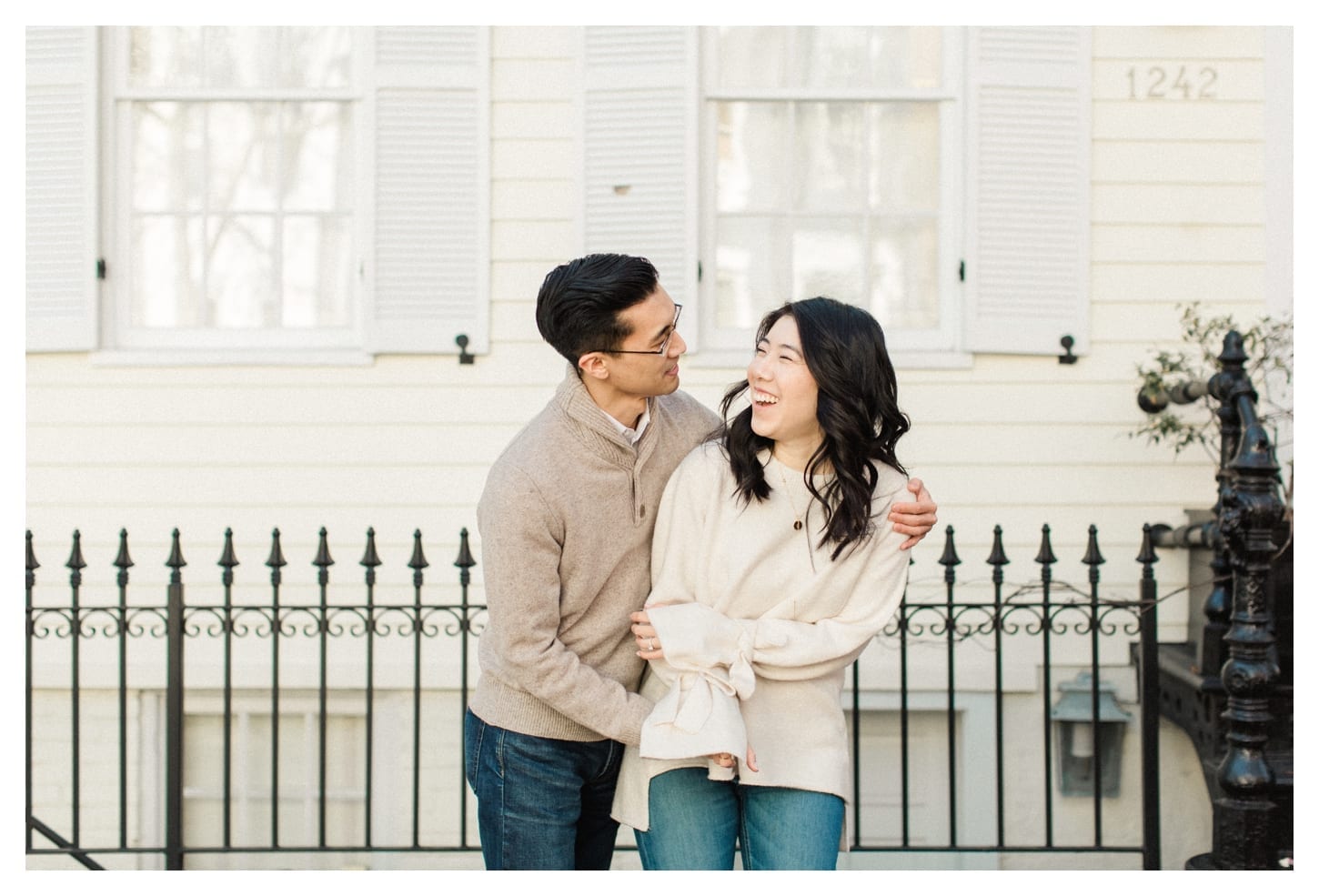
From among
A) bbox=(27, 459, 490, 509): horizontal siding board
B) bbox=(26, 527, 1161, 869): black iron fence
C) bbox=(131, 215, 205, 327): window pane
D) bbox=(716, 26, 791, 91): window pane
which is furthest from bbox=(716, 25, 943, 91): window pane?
bbox=(131, 215, 205, 327): window pane

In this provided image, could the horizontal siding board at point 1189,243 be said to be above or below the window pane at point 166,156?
below

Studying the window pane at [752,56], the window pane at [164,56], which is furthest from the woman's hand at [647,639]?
the window pane at [164,56]

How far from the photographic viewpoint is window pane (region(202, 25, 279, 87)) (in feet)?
18.7

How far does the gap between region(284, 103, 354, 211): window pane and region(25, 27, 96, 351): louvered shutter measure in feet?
2.71

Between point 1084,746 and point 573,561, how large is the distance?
3710 mm

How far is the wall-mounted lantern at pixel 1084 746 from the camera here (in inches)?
217

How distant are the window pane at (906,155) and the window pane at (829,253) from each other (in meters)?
0.19

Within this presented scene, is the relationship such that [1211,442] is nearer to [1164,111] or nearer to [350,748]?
[1164,111]

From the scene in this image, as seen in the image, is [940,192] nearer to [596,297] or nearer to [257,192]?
[257,192]

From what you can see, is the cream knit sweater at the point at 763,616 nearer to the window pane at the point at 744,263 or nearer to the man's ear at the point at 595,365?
the man's ear at the point at 595,365

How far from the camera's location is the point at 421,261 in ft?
18.2

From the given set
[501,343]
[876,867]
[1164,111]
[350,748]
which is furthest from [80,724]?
[1164,111]

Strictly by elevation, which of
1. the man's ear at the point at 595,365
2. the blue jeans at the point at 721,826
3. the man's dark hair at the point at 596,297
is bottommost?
the blue jeans at the point at 721,826

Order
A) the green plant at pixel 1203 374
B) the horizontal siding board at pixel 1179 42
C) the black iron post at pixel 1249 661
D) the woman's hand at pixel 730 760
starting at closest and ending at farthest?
the woman's hand at pixel 730 760 → the black iron post at pixel 1249 661 → the green plant at pixel 1203 374 → the horizontal siding board at pixel 1179 42
